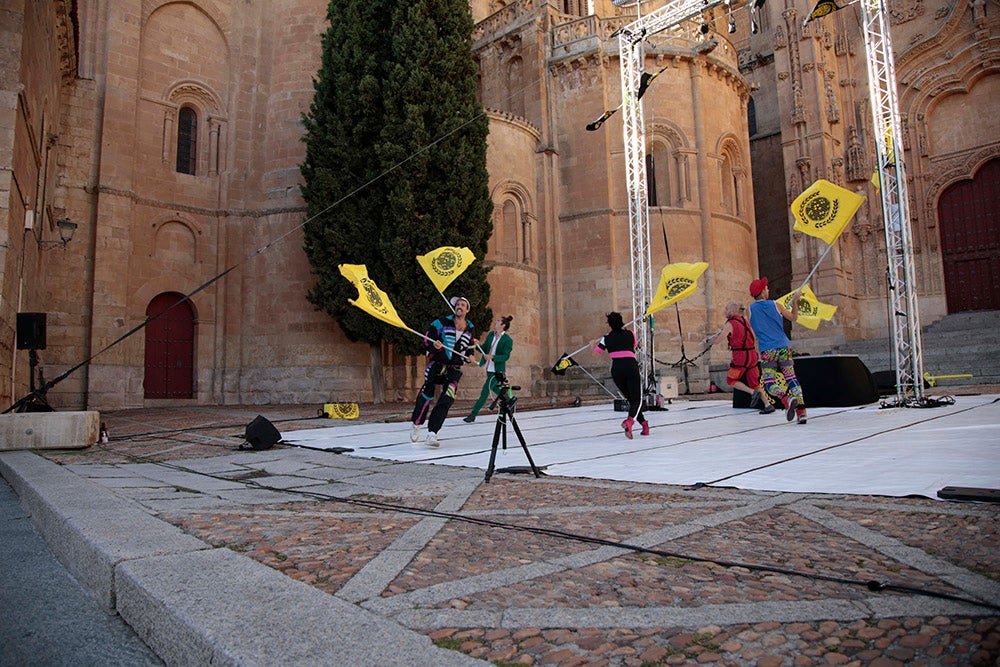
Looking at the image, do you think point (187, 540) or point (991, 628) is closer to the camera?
point (991, 628)

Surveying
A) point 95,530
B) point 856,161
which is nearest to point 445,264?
point 95,530

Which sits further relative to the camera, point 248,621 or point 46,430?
point 46,430

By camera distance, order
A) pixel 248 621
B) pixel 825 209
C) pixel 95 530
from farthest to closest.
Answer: pixel 825 209 → pixel 95 530 → pixel 248 621

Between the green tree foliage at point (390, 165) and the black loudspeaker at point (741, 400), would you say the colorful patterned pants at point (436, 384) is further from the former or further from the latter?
the green tree foliage at point (390, 165)

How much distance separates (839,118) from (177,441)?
23637mm

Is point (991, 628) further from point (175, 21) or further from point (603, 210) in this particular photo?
point (175, 21)

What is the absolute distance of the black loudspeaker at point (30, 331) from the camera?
925 centimetres

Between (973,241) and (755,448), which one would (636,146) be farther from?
(973,241)

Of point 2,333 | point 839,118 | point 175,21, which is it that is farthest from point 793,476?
point 839,118

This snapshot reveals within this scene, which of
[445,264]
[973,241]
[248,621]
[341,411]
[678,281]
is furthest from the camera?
[973,241]

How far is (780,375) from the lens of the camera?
28.4 feet

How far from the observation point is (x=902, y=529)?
9.73ft

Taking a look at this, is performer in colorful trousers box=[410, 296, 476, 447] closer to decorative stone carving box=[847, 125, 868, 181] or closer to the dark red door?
the dark red door

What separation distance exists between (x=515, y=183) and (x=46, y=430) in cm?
1629
